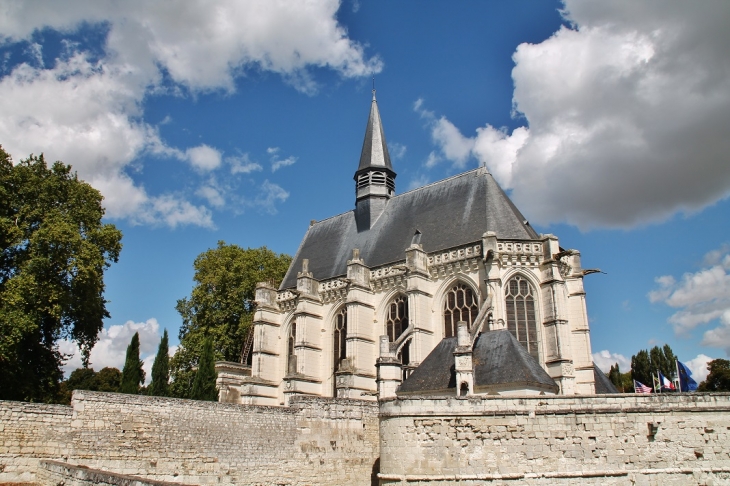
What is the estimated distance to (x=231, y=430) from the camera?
15.9 meters

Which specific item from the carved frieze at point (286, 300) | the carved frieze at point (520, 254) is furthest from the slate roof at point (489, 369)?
the carved frieze at point (286, 300)

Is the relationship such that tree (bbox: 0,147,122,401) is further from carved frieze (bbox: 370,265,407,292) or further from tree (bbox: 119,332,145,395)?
carved frieze (bbox: 370,265,407,292)

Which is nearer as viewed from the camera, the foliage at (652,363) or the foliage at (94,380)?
the foliage at (652,363)

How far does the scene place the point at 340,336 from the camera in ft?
91.0

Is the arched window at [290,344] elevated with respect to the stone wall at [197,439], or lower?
elevated

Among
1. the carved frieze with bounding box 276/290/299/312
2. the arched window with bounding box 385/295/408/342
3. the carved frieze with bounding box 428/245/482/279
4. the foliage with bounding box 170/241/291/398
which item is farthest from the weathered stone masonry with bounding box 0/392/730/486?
the foliage with bounding box 170/241/291/398

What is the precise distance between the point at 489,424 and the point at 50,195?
18074mm

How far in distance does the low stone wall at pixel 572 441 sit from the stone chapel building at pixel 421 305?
8.28ft

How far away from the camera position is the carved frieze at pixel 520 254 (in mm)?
22391

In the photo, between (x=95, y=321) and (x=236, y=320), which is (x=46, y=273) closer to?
(x=95, y=321)

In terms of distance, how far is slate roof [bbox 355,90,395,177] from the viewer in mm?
32406

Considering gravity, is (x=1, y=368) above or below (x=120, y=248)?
below

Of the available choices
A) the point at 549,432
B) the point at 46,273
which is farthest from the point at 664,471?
the point at 46,273

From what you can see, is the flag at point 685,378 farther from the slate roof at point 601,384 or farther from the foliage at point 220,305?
the foliage at point 220,305
